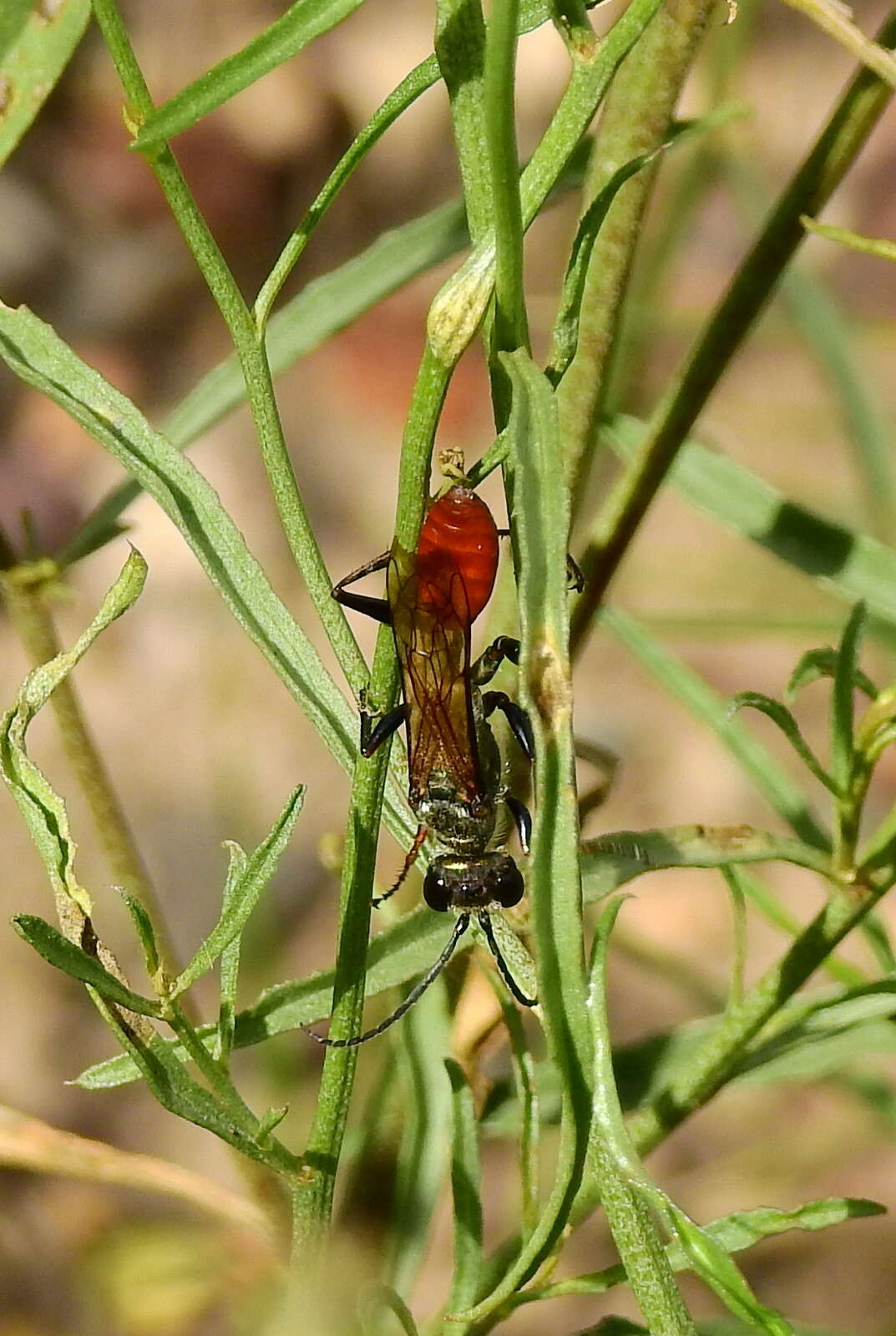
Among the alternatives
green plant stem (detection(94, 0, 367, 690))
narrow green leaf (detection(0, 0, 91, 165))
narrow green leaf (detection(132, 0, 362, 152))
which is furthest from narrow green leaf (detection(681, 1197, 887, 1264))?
narrow green leaf (detection(0, 0, 91, 165))

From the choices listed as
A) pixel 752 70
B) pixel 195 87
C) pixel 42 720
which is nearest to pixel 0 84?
pixel 195 87

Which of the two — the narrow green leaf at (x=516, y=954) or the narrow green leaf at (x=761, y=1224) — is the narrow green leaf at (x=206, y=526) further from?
the narrow green leaf at (x=761, y=1224)

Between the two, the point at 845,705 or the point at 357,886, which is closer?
the point at 357,886

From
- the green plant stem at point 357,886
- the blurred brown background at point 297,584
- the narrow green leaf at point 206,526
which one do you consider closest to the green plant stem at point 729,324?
the narrow green leaf at point 206,526

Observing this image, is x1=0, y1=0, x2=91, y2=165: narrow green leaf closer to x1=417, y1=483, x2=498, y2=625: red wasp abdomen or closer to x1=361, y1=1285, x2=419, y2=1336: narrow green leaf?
x1=417, y1=483, x2=498, y2=625: red wasp abdomen

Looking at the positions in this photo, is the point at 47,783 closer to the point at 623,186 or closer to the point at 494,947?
the point at 494,947

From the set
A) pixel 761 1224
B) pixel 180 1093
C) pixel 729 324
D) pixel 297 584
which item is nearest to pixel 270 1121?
pixel 180 1093

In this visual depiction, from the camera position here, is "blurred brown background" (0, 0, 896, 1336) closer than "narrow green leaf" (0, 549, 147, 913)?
No
